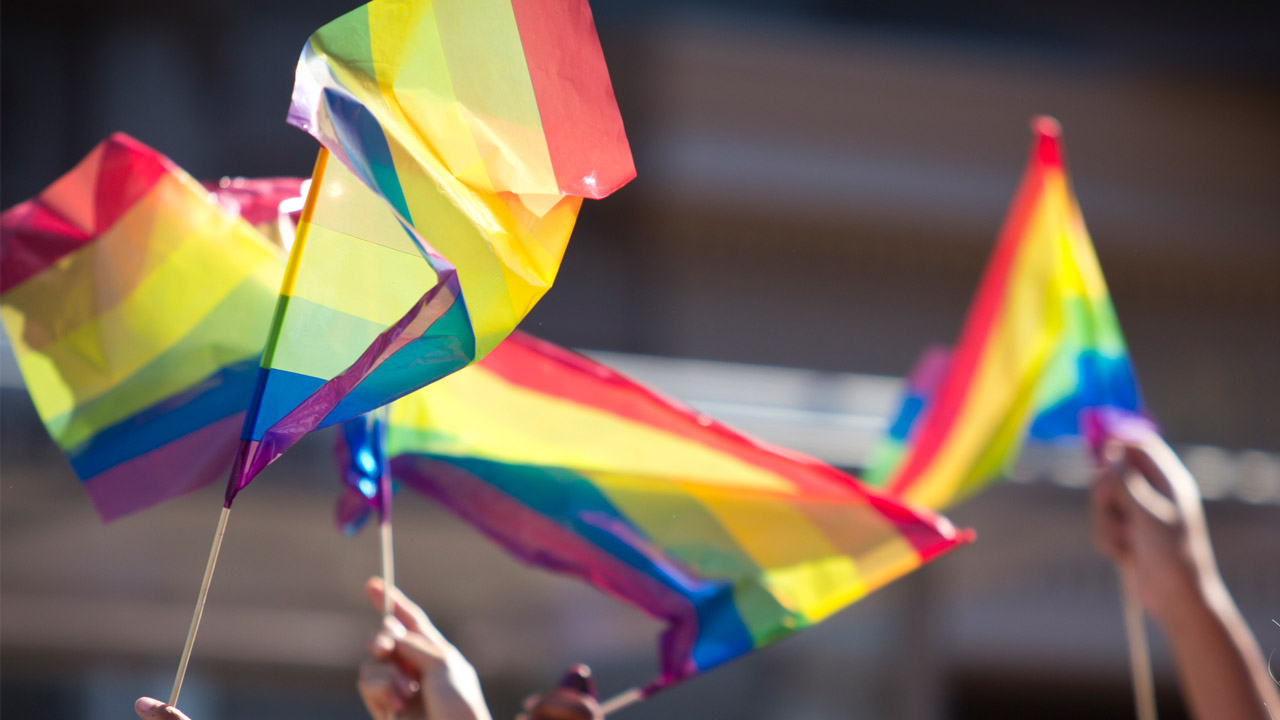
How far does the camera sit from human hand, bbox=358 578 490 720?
3.09ft

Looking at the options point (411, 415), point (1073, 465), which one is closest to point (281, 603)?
point (1073, 465)

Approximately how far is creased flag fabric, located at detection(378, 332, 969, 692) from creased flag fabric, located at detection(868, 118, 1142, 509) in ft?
1.56

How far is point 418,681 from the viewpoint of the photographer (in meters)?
0.98

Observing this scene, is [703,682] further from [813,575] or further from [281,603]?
[813,575]

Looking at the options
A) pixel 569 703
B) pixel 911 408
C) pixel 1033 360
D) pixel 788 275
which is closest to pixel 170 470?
pixel 569 703

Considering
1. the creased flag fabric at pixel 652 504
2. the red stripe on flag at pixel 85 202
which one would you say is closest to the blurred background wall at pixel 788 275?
the creased flag fabric at pixel 652 504

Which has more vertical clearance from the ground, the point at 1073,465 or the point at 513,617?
the point at 1073,465

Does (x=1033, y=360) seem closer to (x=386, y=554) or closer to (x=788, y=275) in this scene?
(x=386, y=554)

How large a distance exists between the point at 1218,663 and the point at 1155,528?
19cm

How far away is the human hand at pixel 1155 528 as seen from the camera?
1270 millimetres

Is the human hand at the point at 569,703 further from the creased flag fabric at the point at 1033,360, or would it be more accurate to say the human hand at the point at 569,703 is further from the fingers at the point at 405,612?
the creased flag fabric at the point at 1033,360

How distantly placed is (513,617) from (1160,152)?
451 centimetres

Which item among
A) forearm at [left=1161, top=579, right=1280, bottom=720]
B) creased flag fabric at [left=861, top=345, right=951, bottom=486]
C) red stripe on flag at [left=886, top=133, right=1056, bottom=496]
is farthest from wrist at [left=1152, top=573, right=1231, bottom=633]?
creased flag fabric at [left=861, top=345, right=951, bottom=486]

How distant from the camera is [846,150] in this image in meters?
6.02
